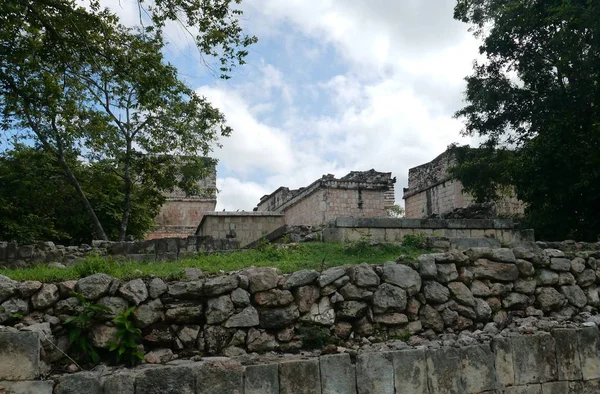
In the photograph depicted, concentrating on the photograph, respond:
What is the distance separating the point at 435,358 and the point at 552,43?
12.9 metres

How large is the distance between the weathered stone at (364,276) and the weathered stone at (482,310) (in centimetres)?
148

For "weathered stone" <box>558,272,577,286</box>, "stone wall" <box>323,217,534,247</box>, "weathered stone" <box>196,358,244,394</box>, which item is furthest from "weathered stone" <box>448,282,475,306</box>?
"weathered stone" <box>196,358,244,394</box>

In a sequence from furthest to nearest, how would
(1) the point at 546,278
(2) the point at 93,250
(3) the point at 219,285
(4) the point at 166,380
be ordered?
(2) the point at 93,250
(1) the point at 546,278
(3) the point at 219,285
(4) the point at 166,380

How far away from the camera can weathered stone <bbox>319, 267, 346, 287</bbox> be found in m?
6.18

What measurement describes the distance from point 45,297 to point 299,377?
2.75 metres

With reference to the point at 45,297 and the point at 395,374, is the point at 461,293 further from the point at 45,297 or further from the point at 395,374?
the point at 45,297

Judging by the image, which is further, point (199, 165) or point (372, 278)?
point (199, 165)

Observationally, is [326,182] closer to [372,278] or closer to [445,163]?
[445,163]

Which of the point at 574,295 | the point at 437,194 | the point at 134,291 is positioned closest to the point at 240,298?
the point at 134,291

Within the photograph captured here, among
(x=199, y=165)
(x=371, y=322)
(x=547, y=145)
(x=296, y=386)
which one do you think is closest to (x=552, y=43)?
(x=547, y=145)

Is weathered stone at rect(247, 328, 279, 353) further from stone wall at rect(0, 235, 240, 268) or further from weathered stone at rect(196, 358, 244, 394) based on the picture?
stone wall at rect(0, 235, 240, 268)

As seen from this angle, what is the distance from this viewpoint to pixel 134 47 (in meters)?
11.2

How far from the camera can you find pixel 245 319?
582 cm

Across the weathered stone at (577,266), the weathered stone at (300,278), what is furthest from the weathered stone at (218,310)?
the weathered stone at (577,266)
